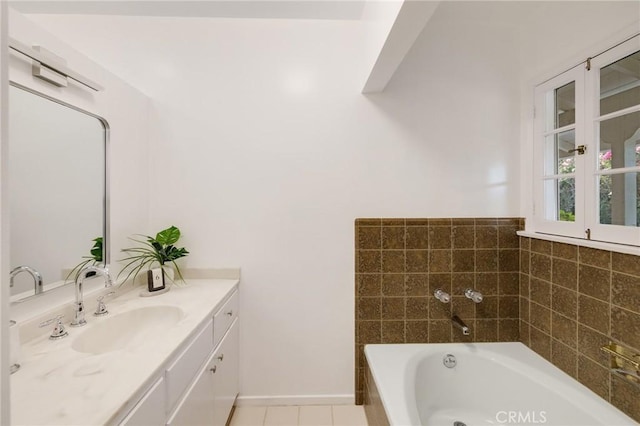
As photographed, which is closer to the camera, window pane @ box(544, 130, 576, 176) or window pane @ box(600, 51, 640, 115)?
window pane @ box(600, 51, 640, 115)

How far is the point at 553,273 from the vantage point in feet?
5.42

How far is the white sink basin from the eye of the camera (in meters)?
1.24

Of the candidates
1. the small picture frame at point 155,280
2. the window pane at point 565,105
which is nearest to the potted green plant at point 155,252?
the small picture frame at point 155,280

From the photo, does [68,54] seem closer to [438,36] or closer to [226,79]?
[226,79]

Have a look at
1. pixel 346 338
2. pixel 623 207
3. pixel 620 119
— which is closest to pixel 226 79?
pixel 346 338

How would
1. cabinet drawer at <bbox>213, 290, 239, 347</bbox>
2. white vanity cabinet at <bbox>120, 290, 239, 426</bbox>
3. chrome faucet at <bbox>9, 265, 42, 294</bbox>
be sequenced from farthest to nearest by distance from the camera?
cabinet drawer at <bbox>213, 290, 239, 347</bbox> → chrome faucet at <bbox>9, 265, 42, 294</bbox> → white vanity cabinet at <bbox>120, 290, 239, 426</bbox>

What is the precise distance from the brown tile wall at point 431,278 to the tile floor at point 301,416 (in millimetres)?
129

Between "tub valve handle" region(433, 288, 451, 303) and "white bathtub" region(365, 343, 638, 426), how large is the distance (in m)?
0.34

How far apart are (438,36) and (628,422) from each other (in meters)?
2.38

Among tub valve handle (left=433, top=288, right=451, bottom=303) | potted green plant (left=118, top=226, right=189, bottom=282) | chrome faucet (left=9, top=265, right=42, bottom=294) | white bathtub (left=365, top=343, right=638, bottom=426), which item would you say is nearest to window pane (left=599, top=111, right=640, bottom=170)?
tub valve handle (left=433, top=288, right=451, bottom=303)

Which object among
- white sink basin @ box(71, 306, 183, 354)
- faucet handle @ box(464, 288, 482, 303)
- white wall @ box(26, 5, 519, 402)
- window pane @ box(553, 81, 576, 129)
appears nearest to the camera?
white sink basin @ box(71, 306, 183, 354)

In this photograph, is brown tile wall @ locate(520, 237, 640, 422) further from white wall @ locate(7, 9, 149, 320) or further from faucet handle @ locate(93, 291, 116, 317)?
white wall @ locate(7, 9, 149, 320)

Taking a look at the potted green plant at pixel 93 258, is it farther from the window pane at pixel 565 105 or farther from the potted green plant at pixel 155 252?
the window pane at pixel 565 105

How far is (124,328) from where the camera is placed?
1416mm
